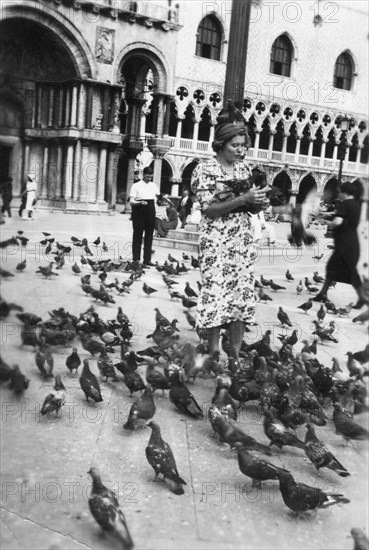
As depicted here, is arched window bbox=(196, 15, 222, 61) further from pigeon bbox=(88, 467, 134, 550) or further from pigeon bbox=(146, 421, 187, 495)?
pigeon bbox=(88, 467, 134, 550)

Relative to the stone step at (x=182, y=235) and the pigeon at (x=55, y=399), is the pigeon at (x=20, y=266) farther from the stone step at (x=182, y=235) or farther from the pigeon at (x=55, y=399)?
the stone step at (x=182, y=235)

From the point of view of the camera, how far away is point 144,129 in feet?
74.0

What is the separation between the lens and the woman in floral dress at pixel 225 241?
9.60 ft

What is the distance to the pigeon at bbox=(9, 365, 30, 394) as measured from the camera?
1.18 metres

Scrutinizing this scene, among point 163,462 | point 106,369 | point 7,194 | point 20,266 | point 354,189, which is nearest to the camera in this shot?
point 354,189

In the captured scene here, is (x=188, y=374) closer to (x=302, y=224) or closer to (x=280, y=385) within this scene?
(x=280, y=385)

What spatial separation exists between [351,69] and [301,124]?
126 centimetres

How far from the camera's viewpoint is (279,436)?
2.35m

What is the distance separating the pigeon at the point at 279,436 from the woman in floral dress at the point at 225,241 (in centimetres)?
85

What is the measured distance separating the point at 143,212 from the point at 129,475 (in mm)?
5601

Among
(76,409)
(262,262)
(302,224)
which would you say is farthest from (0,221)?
(262,262)

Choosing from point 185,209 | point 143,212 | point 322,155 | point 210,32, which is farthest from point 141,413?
point 185,209

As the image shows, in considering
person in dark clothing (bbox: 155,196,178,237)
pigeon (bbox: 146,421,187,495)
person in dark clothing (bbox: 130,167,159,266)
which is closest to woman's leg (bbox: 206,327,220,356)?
pigeon (bbox: 146,421,187,495)

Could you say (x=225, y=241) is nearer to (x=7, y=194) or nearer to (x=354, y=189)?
(x=7, y=194)
